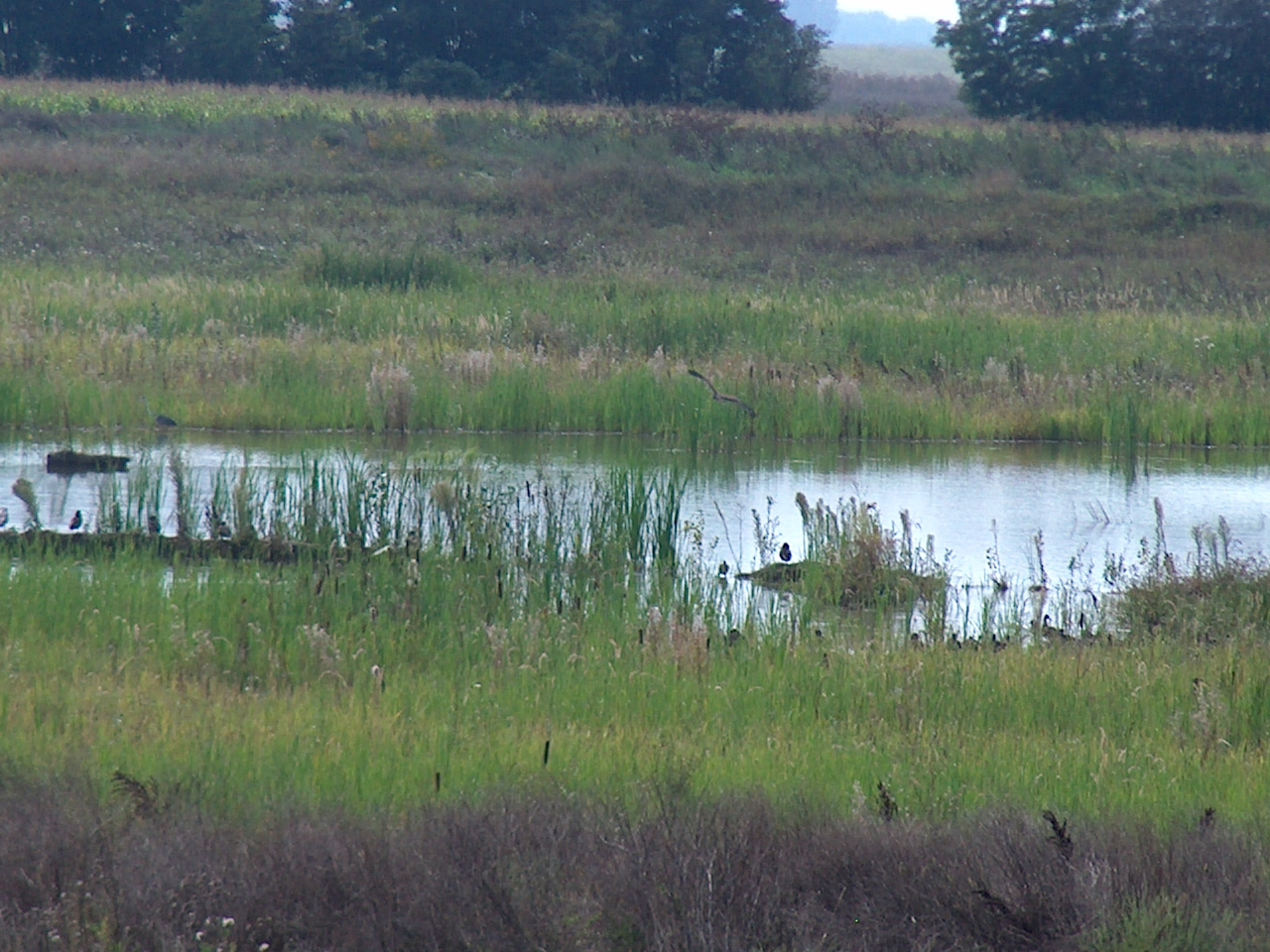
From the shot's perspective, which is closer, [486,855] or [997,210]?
[486,855]

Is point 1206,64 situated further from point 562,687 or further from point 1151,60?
point 562,687

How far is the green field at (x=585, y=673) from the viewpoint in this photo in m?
4.39

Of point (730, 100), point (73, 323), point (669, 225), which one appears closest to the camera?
point (73, 323)

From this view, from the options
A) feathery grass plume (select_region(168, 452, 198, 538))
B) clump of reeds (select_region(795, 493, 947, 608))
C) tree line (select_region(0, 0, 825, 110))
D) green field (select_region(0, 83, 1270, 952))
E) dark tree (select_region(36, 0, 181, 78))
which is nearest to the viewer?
green field (select_region(0, 83, 1270, 952))

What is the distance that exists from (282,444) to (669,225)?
62.7 feet

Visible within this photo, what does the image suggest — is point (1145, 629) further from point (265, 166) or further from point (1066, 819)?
point (265, 166)

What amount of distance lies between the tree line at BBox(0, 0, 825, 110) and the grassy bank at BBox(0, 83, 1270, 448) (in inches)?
238

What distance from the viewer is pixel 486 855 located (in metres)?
4.47

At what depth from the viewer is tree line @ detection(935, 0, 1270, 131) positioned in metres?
51.4

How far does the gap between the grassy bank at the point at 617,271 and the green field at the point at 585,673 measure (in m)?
0.11

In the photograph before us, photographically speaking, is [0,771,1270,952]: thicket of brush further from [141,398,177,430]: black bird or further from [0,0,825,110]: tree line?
[0,0,825,110]: tree line

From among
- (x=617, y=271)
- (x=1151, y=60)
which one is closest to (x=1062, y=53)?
(x=1151, y=60)

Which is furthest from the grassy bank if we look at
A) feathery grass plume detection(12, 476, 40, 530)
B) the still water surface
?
feathery grass plume detection(12, 476, 40, 530)

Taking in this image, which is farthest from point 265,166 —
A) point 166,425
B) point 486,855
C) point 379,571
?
point 486,855
